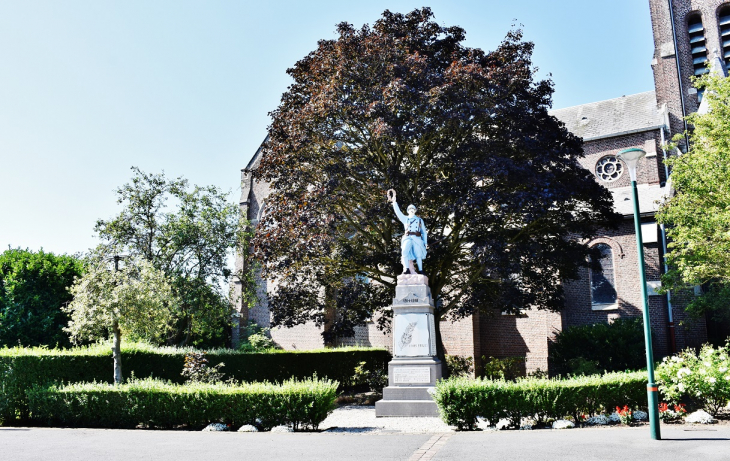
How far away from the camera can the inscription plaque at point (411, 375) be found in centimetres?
1341

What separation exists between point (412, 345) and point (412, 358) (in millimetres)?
318

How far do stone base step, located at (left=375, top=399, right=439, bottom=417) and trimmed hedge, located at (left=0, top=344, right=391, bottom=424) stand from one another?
3.24 metres

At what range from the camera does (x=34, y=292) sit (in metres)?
26.2

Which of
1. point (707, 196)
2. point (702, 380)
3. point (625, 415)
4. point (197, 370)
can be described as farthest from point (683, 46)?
point (197, 370)

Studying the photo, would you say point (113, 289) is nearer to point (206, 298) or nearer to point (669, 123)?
point (206, 298)

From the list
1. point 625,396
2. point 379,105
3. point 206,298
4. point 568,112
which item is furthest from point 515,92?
point 568,112

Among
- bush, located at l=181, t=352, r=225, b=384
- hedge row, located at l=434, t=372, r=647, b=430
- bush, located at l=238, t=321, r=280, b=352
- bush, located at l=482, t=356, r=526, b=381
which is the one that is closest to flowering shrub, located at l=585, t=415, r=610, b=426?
hedge row, located at l=434, t=372, r=647, b=430

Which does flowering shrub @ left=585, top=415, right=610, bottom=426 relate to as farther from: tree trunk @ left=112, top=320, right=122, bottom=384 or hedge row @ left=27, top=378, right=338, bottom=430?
tree trunk @ left=112, top=320, right=122, bottom=384

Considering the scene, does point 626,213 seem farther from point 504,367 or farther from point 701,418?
point 701,418

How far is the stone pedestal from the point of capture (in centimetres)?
1317

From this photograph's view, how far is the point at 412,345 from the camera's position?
13805mm

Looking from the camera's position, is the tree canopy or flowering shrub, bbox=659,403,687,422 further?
the tree canopy

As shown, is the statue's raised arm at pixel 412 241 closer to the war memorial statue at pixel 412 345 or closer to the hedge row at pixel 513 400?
the war memorial statue at pixel 412 345

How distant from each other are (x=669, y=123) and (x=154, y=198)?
80.0 ft
